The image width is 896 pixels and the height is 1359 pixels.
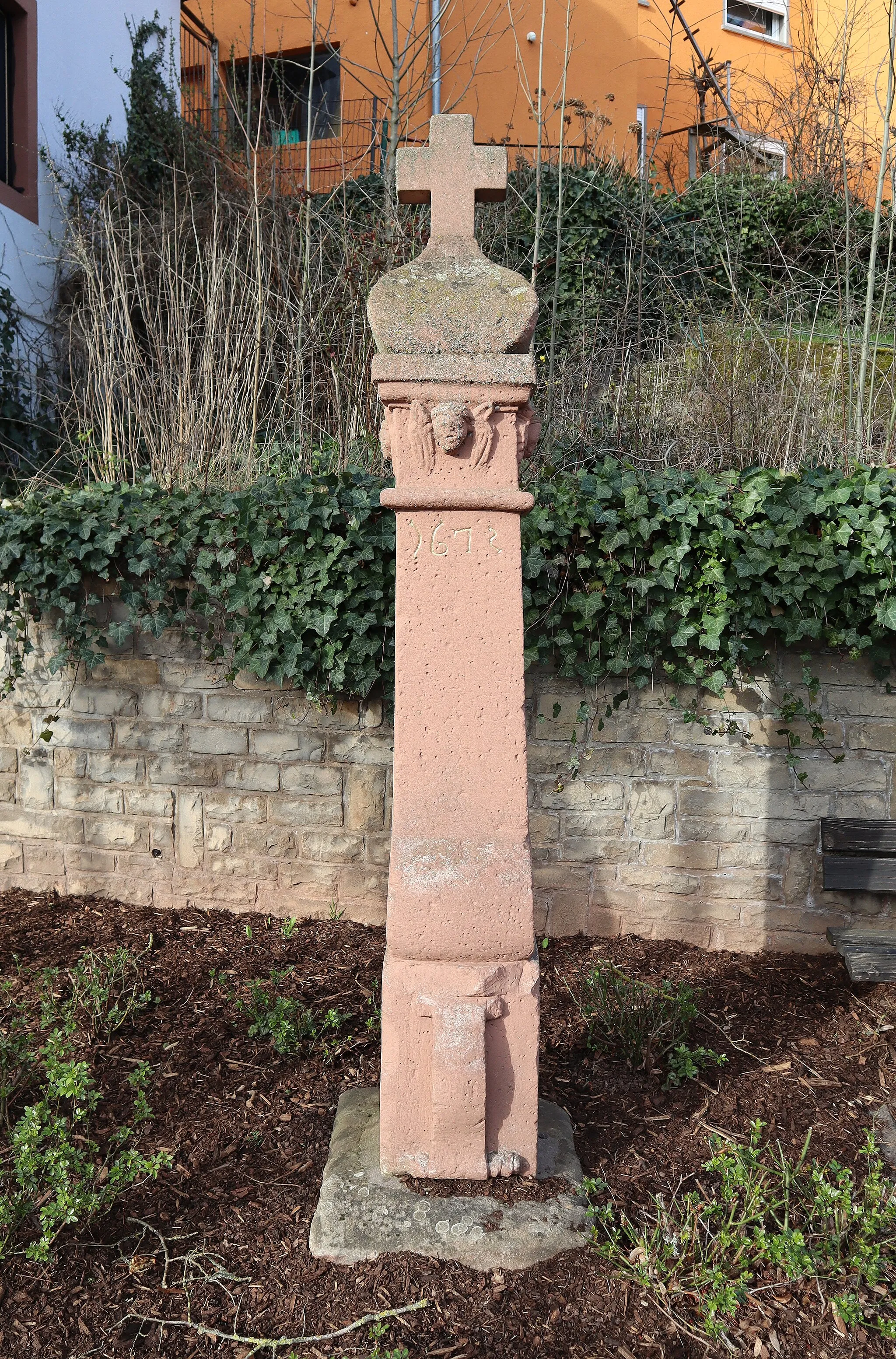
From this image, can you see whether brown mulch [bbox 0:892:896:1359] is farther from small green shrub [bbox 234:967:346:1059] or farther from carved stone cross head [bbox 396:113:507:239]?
carved stone cross head [bbox 396:113:507:239]

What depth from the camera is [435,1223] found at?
2270 mm

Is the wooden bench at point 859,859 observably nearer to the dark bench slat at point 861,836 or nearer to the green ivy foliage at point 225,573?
the dark bench slat at point 861,836

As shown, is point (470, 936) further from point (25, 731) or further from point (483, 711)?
point (25, 731)

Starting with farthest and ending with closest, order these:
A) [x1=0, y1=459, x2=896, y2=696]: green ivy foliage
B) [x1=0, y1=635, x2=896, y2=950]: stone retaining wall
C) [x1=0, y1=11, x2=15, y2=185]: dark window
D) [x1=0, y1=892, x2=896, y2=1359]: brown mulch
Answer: [x1=0, y1=11, x2=15, y2=185]: dark window < [x1=0, y1=635, x2=896, y2=950]: stone retaining wall < [x1=0, y1=459, x2=896, y2=696]: green ivy foliage < [x1=0, y1=892, x2=896, y2=1359]: brown mulch

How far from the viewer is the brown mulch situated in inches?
81.7

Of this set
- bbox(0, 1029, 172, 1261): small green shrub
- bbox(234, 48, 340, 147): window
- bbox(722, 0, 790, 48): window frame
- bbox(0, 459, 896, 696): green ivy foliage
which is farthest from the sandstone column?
bbox(722, 0, 790, 48): window frame

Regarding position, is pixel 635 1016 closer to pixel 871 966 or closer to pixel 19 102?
pixel 871 966

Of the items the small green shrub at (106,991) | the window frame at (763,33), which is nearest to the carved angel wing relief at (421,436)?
the small green shrub at (106,991)

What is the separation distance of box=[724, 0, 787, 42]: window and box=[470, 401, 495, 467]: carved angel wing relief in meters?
14.4

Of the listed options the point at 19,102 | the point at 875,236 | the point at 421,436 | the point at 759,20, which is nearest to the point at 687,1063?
the point at 421,436

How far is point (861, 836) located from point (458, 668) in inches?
97.8

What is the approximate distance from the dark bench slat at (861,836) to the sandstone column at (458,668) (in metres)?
2.12

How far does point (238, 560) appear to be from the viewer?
4090 mm

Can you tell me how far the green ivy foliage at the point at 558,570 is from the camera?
12.3 ft
